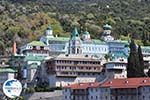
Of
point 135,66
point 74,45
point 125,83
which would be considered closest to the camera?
point 125,83

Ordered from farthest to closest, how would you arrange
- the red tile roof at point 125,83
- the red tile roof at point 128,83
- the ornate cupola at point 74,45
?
the ornate cupola at point 74,45, the red tile roof at point 125,83, the red tile roof at point 128,83

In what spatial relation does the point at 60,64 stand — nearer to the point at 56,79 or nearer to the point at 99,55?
the point at 56,79

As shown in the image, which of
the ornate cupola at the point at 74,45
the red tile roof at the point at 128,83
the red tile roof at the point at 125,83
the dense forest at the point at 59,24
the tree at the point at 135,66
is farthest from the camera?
the dense forest at the point at 59,24

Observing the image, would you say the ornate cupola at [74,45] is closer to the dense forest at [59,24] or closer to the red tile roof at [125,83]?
the dense forest at [59,24]

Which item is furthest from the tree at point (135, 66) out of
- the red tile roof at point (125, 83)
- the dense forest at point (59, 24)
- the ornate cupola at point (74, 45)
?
the dense forest at point (59, 24)

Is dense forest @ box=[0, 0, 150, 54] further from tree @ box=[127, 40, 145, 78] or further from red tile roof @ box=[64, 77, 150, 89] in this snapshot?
red tile roof @ box=[64, 77, 150, 89]

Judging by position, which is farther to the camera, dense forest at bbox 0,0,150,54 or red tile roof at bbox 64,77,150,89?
→ dense forest at bbox 0,0,150,54

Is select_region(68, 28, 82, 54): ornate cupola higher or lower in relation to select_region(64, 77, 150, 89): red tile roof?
higher

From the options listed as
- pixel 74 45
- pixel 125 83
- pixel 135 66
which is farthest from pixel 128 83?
pixel 74 45

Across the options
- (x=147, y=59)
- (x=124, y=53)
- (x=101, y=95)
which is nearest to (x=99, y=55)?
(x=124, y=53)

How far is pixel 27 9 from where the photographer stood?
199625 millimetres

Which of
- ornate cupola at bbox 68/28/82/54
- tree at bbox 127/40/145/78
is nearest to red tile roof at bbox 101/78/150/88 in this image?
tree at bbox 127/40/145/78

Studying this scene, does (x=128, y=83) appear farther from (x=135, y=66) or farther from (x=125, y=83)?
(x=135, y=66)

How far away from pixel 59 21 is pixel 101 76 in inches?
2574
